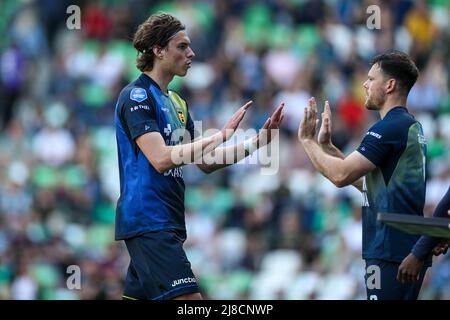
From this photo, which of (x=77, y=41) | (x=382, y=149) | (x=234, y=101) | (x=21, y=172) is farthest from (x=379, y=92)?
(x=77, y=41)

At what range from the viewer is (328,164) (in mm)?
8188

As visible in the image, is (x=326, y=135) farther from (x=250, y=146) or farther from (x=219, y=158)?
(x=219, y=158)

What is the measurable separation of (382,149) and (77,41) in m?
11.3

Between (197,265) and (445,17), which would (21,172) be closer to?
(197,265)

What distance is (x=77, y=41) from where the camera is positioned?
18562mm

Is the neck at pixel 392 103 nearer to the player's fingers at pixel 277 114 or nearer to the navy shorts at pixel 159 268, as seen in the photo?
the player's fingers at pixel 277 114

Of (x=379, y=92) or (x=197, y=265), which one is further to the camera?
(x=197, y=265)

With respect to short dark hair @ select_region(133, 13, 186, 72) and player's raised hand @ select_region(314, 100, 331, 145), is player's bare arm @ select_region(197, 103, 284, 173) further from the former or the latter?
short dark hair @ select_region(133, 13, 186, 72)

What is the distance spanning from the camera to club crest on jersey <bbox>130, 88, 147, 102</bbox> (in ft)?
27.1

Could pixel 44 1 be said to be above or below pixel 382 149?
above

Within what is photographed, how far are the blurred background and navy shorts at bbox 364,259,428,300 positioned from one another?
5.27 m

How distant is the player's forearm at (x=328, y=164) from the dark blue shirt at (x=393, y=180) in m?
0.20

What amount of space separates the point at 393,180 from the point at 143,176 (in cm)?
180

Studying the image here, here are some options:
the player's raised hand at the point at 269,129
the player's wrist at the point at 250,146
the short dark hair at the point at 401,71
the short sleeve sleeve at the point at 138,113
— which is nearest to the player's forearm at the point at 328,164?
the player's raised hand at the point at 269,129
